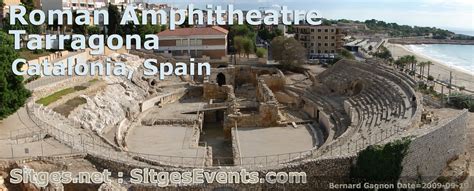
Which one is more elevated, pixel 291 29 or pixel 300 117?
pixel 291 29

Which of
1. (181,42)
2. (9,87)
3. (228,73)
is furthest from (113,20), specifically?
(9,87)

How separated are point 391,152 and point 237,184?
19.6 feet

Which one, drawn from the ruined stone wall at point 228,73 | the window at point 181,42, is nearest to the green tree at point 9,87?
the ruined stone wall at point 228,73

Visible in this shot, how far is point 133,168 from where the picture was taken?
17812mm

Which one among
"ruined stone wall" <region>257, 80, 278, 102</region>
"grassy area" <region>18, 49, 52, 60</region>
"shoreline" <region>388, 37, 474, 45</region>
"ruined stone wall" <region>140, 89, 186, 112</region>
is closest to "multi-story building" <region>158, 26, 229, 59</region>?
"ruined stone wall" <region>140, 89, 186, 112</region>

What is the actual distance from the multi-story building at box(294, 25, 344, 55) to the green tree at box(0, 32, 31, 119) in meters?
50.1

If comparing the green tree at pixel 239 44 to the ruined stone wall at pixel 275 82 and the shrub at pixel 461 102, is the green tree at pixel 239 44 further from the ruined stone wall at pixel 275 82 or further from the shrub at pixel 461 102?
the shrub at pixel 461 102

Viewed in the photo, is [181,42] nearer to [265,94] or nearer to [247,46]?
[247,46]

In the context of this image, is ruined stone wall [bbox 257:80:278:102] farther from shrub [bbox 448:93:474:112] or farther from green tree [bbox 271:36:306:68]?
shrub [bbox 448:93:474:112]

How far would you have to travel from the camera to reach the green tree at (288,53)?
54.3 m

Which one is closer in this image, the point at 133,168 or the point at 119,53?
the point at 133,168

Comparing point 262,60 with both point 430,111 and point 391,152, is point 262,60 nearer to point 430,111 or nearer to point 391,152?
point 430,111

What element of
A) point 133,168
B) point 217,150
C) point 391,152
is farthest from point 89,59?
point 391,152

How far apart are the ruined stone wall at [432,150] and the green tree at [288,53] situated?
31.3m
